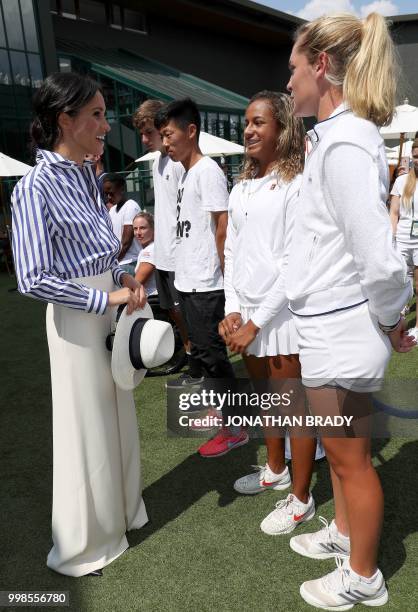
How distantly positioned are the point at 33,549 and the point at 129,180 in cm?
1574

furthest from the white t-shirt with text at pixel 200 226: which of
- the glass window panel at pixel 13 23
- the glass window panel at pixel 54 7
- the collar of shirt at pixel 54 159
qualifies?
the glass window panel at pixel 54 7

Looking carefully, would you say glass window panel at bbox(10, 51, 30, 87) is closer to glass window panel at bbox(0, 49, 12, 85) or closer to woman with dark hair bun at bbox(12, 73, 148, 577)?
glass window panel at bbox(0, 49, 12, 85)

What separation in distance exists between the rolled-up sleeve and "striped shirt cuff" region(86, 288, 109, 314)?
0.08 meters

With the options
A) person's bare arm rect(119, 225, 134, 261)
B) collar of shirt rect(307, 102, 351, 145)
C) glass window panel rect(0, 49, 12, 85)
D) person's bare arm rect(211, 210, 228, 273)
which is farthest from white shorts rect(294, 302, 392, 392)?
glass window panel rect(0, 49, 12, 85)

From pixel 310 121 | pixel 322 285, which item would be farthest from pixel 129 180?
pixel 322 285

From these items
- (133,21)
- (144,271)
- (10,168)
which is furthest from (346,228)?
(133,21)

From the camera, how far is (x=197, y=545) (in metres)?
2.41

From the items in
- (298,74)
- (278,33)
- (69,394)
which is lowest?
(69,394)

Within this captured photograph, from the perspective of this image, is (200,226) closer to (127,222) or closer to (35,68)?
(127,222)

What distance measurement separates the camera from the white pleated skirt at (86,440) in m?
2.07

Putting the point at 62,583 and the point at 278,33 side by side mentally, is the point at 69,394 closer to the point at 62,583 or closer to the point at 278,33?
the point at 62,583

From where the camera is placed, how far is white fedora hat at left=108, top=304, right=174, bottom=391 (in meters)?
2.08

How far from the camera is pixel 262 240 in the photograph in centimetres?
232

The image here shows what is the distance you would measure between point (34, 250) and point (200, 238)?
1.49m
